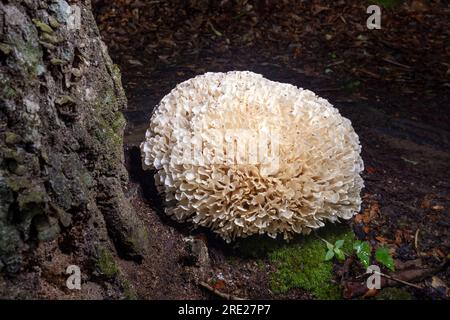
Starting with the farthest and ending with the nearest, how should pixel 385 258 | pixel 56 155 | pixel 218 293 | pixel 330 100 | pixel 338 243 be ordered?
1. pixel 330 100
2. pixel 338 243
3. pixel 385 258
4. pixel 218 293
5. pixel 56 155

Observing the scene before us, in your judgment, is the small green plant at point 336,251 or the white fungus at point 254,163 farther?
the small green plant at point 336,251

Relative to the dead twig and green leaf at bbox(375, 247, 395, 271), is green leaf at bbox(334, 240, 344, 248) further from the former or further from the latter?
the dead twig

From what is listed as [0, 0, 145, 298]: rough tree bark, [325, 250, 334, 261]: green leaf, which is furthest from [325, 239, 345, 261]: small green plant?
[0, 0, 145, 298]: rough tree bark

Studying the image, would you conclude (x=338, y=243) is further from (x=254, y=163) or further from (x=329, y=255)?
(x=254, y=163)

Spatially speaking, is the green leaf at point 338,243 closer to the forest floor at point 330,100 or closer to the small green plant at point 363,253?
the small green plant at point 363,253

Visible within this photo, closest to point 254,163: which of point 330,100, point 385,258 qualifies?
point 385,258

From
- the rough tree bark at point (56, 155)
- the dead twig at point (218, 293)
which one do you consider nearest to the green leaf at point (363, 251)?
the dead twig at point (218, 293)
